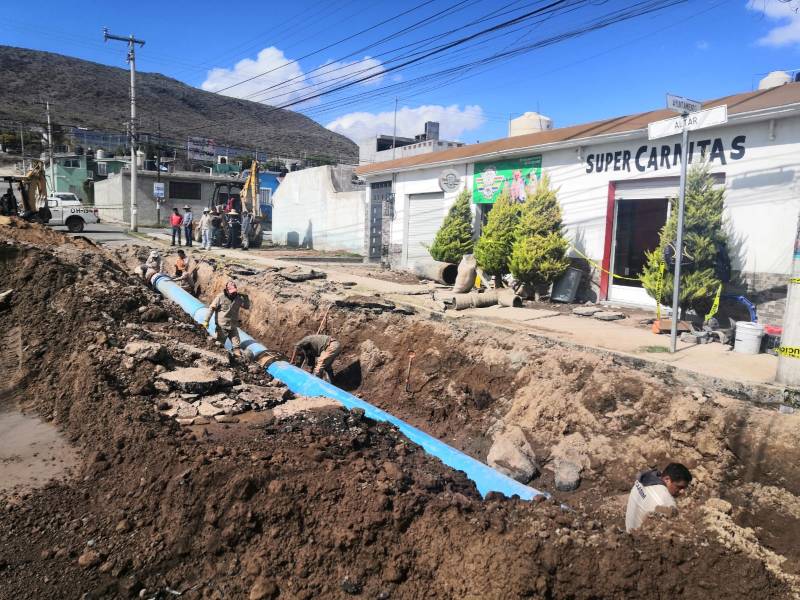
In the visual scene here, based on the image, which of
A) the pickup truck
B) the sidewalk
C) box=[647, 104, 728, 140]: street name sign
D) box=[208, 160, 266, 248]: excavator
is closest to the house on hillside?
the pickup truck

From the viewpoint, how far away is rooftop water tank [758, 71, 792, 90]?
11148 millimetres

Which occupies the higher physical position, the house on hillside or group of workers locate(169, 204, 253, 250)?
the house on hillside

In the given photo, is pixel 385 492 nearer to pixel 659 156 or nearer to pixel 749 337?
pixel 749 337

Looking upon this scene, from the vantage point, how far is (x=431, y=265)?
1467 centimetres

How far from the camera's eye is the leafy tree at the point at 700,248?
883 cm

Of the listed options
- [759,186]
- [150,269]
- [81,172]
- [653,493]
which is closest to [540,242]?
[759,186]

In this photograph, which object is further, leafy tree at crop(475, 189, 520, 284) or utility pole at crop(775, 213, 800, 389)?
leafy tree at crop(475, 189, 520, 284)

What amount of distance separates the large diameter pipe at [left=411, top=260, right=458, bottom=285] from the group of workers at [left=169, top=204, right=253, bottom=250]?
11.4 metres

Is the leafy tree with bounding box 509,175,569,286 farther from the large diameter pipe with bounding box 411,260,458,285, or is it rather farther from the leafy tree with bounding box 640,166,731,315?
the leafy tree with bounding box 640,166,731,315

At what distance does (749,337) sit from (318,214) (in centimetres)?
1988

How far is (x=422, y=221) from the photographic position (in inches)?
659

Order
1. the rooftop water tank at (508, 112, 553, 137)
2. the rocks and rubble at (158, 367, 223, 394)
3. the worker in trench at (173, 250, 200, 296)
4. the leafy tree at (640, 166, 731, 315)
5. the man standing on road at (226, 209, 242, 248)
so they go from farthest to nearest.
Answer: the man standing on road at (226, 209, 242, 248) < the rooftop water tank at (508, 112, 553, 137) < the worker in trench at (173, 250, 200, 296) < the leafy tree at (640, 166, 731, 315) < the rocks and rubble at (158, 367, 223, 394)

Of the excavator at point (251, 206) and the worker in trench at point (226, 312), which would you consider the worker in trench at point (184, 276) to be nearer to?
the worker in trench at point (226, 312)

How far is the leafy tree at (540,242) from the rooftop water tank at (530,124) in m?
7.41
